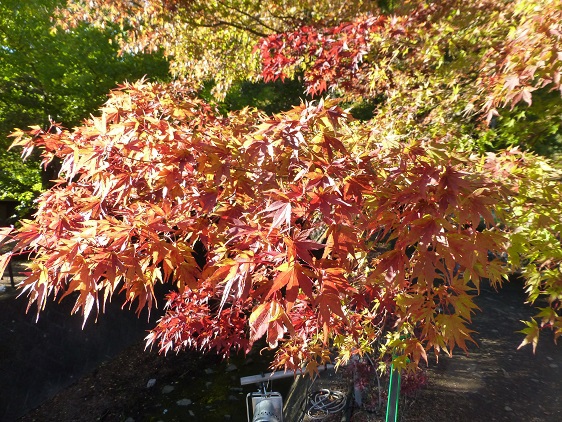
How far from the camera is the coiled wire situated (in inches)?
162

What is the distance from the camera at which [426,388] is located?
464cm

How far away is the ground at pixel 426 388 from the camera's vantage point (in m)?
4.32

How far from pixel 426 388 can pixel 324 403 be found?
4.13 ft

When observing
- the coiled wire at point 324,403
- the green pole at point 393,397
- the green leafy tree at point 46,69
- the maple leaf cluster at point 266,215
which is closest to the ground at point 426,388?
the coiled wire at point 324,403

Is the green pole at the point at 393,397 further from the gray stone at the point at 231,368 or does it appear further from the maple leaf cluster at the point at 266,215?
the gray stone at the point at 231,368

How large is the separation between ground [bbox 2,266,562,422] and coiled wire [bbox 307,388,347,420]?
219 millimetres

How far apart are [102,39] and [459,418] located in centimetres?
972

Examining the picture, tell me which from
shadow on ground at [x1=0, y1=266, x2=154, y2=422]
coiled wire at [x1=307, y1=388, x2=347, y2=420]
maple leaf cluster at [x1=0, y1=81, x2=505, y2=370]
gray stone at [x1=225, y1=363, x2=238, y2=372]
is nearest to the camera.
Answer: maple leaf cluster at [x1=0, y1=81, x2=505, y2=370]

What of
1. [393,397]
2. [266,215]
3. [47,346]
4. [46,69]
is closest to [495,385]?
[393,397]

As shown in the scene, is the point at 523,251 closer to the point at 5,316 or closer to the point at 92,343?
the point at 92,343

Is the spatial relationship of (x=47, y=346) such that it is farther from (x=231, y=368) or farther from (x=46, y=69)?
(x=46, y=69)

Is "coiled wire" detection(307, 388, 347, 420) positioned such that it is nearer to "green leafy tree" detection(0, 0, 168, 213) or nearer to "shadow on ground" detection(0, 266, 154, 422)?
"shadow on ground" detection(0, 266, 154, 422)

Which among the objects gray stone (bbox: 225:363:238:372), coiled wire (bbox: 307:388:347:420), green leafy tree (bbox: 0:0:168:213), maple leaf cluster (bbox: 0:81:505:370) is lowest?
coiled wire (bbox: 307:388:347:420)

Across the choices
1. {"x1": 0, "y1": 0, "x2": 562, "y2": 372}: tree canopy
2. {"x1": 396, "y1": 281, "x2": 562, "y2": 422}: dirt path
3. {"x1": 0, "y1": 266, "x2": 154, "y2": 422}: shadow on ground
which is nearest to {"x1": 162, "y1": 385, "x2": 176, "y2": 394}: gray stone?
{"x1": 0, "y1": 266, "x2": 154, "y2": 422}: shadow on ground
